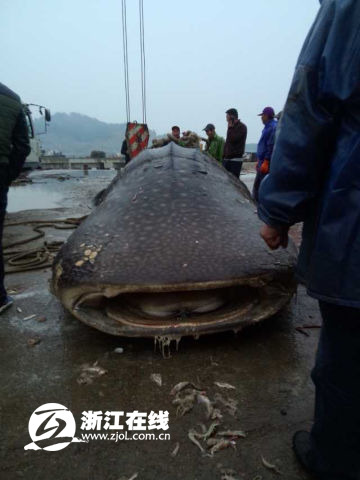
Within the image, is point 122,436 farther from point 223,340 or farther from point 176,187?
point 176,187

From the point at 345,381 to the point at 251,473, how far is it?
45 cm

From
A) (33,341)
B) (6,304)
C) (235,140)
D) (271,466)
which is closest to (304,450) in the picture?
(271,466)

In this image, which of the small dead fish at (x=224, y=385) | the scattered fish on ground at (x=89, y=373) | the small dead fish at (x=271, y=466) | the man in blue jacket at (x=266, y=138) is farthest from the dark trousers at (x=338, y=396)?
the man in blue jacket at (x=266, y=138)

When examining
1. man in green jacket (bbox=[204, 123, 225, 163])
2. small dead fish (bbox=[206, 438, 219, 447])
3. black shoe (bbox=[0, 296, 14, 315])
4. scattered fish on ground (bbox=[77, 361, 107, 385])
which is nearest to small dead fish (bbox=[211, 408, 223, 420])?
small dead fish (bbox=[206, 438, 219, 447])

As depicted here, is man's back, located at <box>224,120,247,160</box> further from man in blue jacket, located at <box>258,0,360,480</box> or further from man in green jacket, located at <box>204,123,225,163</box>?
man in blue jacket, located at <box>258,0,360,480</box>

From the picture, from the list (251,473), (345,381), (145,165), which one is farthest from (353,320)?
(145,165)

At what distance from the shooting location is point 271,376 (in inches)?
70.1

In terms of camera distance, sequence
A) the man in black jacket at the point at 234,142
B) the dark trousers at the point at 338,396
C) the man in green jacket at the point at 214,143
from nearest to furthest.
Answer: the dark trousers at the point at 338,396 → the man in black jacket at the point at 234,142 → the man in green jacket at the point at 214,143

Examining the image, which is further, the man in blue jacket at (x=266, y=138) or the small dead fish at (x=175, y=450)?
the man in blue jacket at (x=266, y=138)

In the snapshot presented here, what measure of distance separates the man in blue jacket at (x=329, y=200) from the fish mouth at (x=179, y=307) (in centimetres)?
75

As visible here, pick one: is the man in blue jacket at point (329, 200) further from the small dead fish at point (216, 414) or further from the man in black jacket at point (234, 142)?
the man in black jacket at point (234, 142)

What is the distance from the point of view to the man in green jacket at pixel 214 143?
25.5ft

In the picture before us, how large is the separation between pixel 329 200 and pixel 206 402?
1024mm

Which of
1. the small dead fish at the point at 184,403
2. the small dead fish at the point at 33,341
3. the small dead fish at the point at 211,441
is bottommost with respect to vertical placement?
the small dead fish at the point at 33,341
